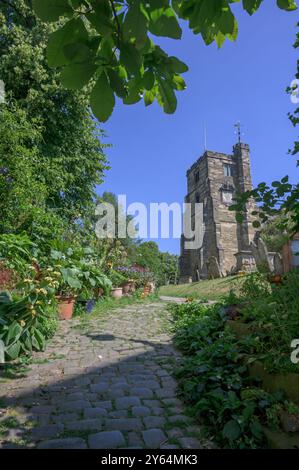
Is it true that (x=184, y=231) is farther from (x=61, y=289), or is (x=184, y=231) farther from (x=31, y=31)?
(x=61, y=289)

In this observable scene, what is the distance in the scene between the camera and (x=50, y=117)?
9.93m

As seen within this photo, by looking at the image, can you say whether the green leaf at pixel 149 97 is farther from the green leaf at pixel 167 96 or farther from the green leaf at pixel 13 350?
the green leaf at pixel 13 350

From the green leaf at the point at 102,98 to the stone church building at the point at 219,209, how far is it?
2359cm

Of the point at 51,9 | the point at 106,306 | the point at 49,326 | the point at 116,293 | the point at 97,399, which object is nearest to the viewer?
the point at 51,9

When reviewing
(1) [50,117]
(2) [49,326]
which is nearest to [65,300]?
(2) [49,326]

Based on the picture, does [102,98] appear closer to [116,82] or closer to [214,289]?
[116,82]

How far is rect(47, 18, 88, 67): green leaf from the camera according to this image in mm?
1072

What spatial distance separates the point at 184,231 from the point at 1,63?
24272 millimetres

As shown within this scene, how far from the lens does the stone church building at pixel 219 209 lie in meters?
26.7

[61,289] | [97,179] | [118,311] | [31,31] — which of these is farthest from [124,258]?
[31,31]

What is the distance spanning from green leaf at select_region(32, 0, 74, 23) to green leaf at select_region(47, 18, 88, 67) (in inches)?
1.4

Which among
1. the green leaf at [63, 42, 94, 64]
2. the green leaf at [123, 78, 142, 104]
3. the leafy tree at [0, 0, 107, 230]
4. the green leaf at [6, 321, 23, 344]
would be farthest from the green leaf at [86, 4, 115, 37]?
the leafy tree at [0, 0, 107, 230]

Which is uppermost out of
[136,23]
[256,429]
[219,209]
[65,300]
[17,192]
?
[219,209]

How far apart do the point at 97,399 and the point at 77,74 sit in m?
2.58
